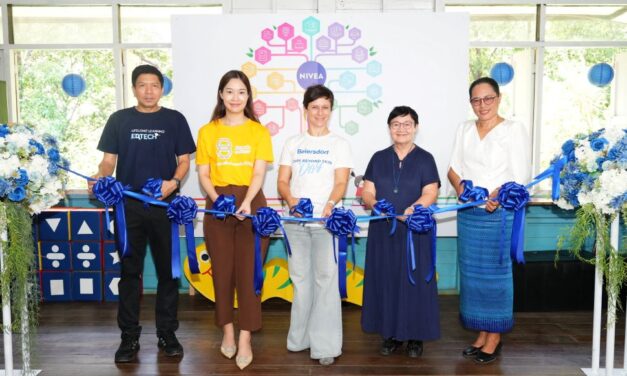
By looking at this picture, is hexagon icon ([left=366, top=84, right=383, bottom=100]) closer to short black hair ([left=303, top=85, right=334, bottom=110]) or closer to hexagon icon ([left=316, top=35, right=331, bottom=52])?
hexagon icon ([left=316, top=35, right=331, bottom=52])

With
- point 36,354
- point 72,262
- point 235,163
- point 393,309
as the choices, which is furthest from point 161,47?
point 393,309

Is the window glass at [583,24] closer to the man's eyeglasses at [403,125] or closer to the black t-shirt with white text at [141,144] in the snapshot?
the man's eyeglasses at [403,125]

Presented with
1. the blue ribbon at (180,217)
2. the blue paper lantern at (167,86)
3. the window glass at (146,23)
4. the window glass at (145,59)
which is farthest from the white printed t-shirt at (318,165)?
the window glass at (146,23)


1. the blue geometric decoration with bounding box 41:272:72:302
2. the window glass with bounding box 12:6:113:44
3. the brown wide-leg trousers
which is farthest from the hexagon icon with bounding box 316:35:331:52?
the blue geometric decoration with bounding box 41:272:72:302

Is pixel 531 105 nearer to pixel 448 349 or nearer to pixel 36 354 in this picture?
pixel 448 349

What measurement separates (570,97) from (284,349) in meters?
3.51

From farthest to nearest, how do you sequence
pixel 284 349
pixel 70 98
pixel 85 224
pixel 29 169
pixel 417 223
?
pixel 70 98
pixel 85 224
pixel 284 349
pixel 417 223
pixel 29 169

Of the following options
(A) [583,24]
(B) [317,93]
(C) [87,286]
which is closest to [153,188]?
(B) [317,93]

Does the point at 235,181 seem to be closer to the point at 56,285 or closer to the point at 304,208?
the point at 304,208

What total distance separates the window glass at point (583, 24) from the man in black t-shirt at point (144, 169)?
3.54 meters

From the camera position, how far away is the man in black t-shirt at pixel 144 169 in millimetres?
3113

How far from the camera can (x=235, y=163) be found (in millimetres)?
3006

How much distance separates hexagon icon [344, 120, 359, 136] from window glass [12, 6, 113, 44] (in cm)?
239

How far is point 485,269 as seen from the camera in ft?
10.2
